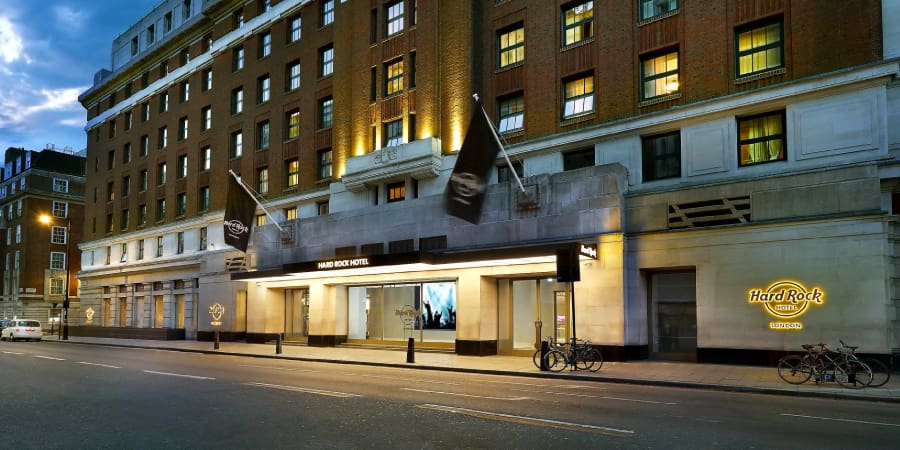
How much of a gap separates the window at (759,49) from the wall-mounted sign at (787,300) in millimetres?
7823

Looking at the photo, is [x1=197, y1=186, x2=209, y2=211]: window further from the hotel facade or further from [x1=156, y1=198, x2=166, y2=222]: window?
[x1=156, y1=198, x2=166, y2=222]: window

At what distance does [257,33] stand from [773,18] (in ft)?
107

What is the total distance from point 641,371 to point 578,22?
15826 mm

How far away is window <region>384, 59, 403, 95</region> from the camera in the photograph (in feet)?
114

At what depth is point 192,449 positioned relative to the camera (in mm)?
8727

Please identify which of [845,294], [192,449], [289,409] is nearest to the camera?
[192,449]

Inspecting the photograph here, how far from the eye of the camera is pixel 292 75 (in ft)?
138

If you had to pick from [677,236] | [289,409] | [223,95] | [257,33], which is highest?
[257,33]

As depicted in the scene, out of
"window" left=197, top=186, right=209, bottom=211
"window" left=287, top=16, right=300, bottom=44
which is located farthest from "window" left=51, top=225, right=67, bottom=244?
"window" left=287, top=16, right=300, bottom=44

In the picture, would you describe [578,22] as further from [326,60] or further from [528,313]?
[326,60]

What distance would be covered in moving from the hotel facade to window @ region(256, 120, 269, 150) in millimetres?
132

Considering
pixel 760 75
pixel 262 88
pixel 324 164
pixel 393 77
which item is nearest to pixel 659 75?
pixel 760 75

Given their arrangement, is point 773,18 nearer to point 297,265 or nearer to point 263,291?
point 297,265

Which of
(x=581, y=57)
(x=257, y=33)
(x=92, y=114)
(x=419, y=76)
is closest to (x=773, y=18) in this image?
(x=581, y=57)
